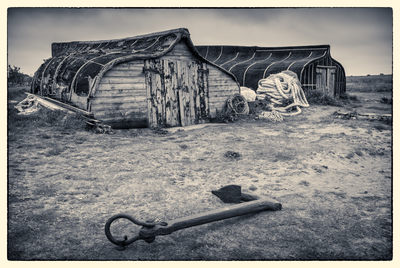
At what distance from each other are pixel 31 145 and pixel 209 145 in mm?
3904

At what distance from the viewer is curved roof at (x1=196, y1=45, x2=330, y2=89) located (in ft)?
56.8

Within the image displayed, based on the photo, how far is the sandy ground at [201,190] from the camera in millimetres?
3270

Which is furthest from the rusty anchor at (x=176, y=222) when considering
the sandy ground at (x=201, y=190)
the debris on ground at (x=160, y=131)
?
the debris on ground at (x=160, y=131)

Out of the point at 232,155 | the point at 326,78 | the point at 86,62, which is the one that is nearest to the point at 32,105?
the point at 86,62

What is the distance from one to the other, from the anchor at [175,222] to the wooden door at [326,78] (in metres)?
15.5

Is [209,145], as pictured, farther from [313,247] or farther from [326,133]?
[313,247]

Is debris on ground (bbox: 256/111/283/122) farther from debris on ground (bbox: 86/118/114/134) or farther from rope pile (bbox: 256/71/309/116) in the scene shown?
debris on ground (bbox: 86/118/114/134)

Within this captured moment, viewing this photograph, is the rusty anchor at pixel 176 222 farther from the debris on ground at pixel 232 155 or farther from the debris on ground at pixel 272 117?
the debris on ground at pixel 272 117

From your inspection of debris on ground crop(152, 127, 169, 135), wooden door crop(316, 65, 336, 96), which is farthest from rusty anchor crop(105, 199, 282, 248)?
wooden door crop(316, 65, 336, 96)

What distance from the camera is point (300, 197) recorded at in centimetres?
486

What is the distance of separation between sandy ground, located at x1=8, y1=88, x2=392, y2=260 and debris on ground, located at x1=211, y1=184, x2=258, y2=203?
0.13m

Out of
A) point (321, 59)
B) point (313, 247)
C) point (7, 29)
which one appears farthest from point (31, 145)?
point (321, 59)

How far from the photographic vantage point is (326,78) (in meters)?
18.1

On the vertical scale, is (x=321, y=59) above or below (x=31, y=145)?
above
